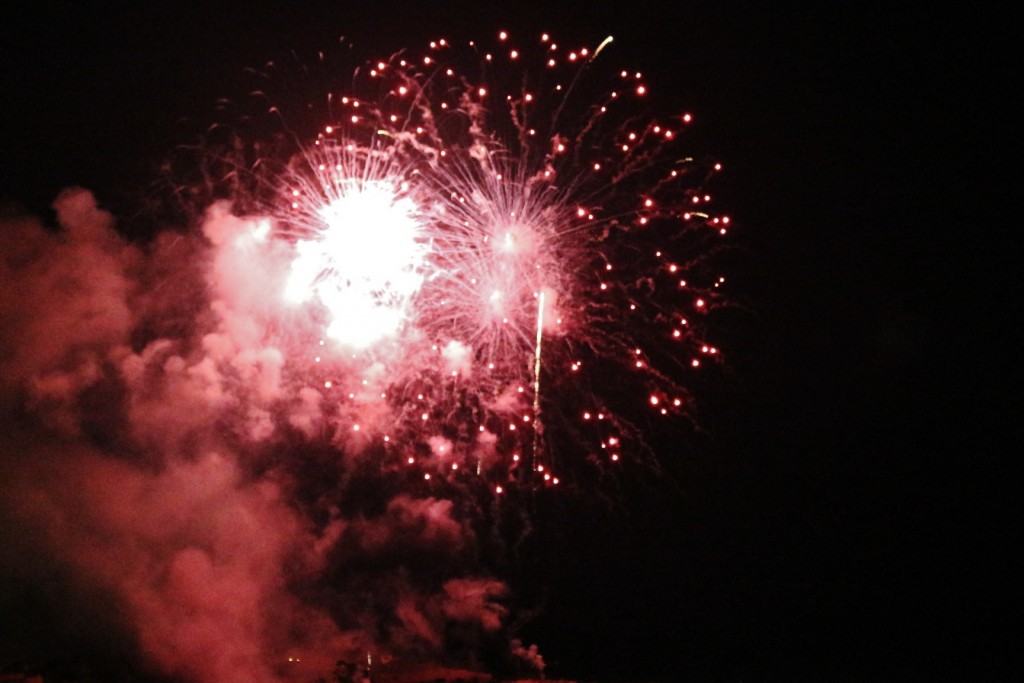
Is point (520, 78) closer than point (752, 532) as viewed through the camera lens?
Yes

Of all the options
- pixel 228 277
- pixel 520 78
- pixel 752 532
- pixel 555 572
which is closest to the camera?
pixel 520 78

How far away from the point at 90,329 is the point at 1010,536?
12303mm

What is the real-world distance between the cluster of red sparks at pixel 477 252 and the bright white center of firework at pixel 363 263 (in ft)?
0.05

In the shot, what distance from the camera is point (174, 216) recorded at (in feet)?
25.4

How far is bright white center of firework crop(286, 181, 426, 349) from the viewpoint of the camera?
6.81 metres

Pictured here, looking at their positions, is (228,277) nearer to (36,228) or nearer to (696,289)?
(36,228)

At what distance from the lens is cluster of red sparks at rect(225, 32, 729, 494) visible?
22.0ft

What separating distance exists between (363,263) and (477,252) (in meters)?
1.15

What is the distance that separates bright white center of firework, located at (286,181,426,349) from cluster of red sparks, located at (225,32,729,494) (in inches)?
0.6

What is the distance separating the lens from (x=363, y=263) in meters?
6.96

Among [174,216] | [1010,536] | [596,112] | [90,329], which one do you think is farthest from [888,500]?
[90,329]

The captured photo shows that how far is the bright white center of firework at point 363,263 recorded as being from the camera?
22.3 ft

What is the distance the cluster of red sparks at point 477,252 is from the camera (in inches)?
264

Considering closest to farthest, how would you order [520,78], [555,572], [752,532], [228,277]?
[520,78], [228,277], [555,572], [752,532]
